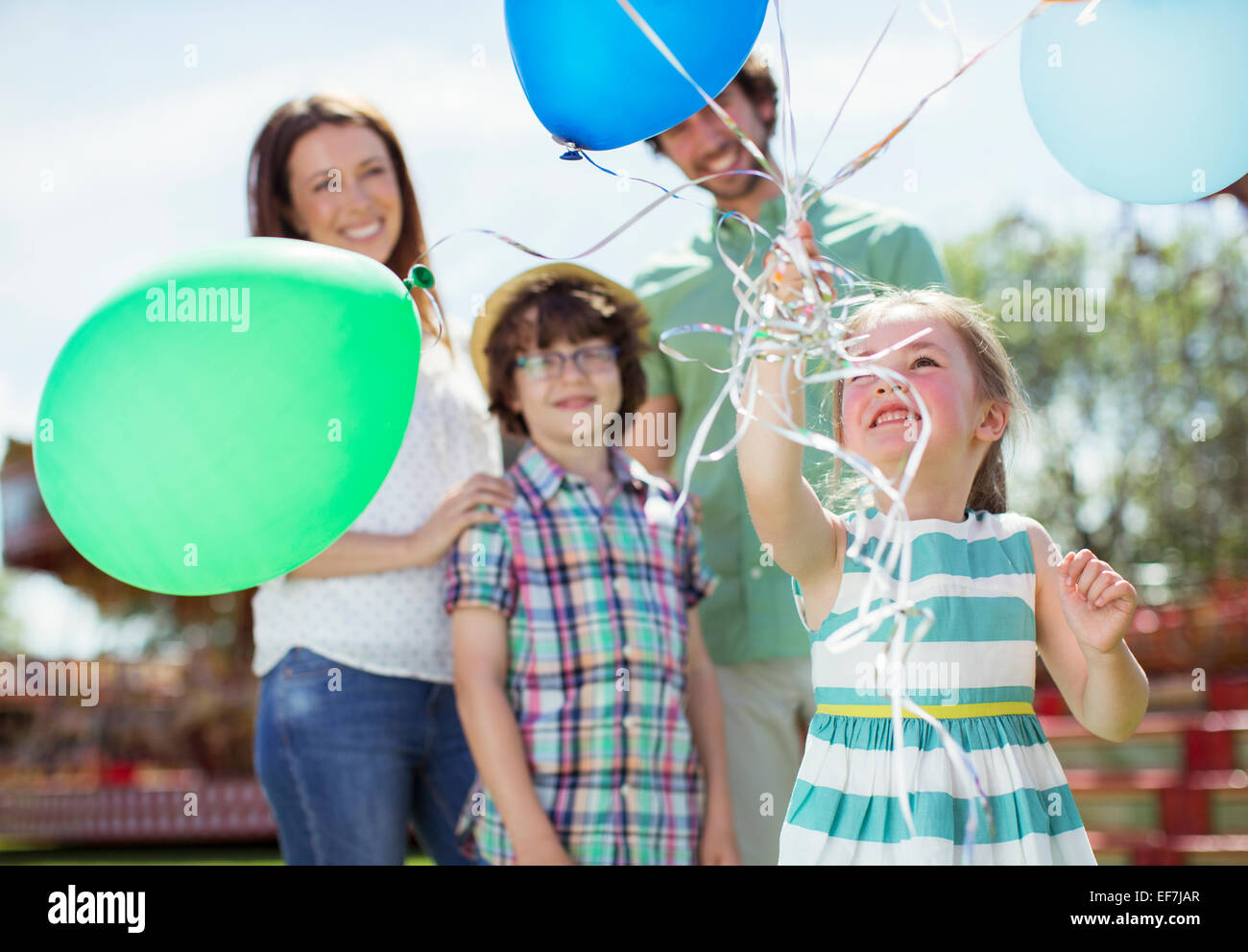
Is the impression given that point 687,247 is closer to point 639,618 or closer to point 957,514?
point 639,618

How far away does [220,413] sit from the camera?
1.38 m

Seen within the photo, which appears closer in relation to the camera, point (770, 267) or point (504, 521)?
point (770, 267)

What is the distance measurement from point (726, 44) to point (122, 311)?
0.84m

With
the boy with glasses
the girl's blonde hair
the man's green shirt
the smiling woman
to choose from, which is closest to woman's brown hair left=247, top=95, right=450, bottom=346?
the smiling woman

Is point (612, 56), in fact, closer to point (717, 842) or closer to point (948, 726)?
point (948, 726)

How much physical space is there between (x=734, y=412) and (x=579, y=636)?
0.56 metres

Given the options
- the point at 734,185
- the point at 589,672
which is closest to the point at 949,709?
the point at 589,672

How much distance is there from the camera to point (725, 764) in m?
2.06

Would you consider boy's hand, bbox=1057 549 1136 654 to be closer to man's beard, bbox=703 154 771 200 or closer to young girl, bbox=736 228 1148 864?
young girl, bbox=736 228 1148 864

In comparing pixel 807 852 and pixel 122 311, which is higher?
pixel 122 311

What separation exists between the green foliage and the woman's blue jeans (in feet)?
28.8

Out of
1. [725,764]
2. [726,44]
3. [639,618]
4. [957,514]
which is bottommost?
[725,764]

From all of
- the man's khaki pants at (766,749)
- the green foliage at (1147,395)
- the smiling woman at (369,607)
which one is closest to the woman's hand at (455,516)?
the smiling woman at (369,607)
